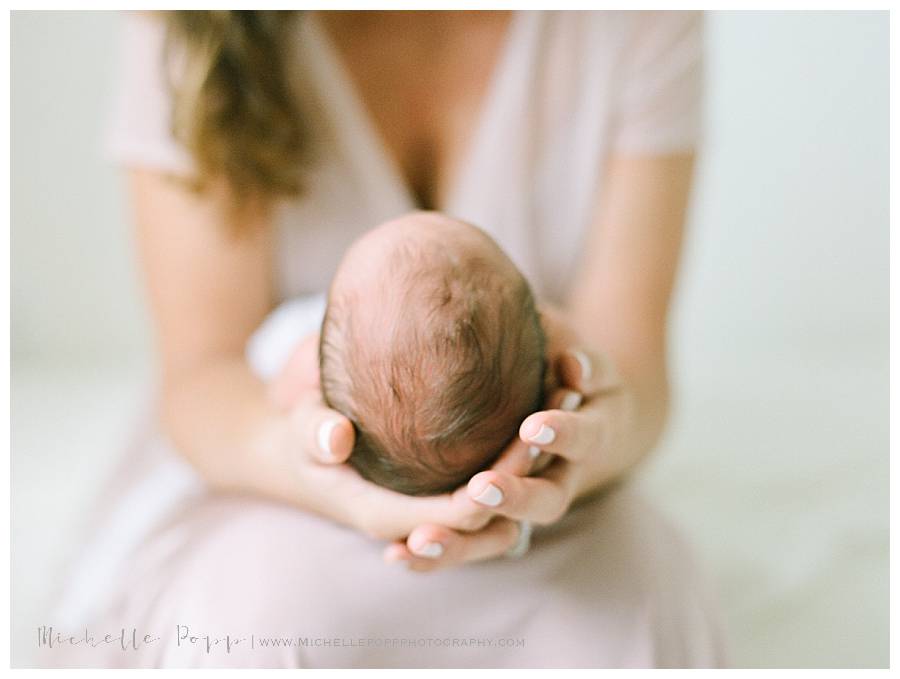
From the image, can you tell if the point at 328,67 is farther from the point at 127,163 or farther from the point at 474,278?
the point at 474,278

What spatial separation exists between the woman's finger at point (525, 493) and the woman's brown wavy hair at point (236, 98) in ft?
1.37

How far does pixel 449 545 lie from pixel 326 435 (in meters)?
0.11

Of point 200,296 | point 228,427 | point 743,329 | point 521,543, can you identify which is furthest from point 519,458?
point 743,329

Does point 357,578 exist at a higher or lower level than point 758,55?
lower

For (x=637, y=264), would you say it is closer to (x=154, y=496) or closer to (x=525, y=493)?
(x=525, y=493)

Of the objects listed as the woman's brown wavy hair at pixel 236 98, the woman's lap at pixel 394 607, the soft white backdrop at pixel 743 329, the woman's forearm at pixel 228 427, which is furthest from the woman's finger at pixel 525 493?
the woman's brown wavy hair at pixel 236 98

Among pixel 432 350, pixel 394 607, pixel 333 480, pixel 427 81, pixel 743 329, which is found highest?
pixel 427 81

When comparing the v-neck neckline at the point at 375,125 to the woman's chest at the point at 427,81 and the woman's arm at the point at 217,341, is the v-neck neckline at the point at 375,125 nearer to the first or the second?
the woman's chest at the point at 427,81

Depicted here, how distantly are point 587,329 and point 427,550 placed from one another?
1.09 ft

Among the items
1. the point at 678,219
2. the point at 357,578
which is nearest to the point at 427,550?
the point at 357,578

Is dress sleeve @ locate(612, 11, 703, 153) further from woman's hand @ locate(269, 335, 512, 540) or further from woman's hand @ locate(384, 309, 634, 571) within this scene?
woman's hand @ locate(269, 335, 512, 540)

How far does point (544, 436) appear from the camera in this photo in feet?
1.64

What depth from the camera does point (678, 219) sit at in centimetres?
83

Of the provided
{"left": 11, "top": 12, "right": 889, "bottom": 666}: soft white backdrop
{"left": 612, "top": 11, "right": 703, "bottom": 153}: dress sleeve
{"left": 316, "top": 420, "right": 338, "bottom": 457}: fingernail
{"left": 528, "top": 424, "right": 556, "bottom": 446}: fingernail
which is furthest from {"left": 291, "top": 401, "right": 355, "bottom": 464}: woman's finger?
{"left": 612, "top": 11, "right": 703, "bottom": 153}: dress sleeve
